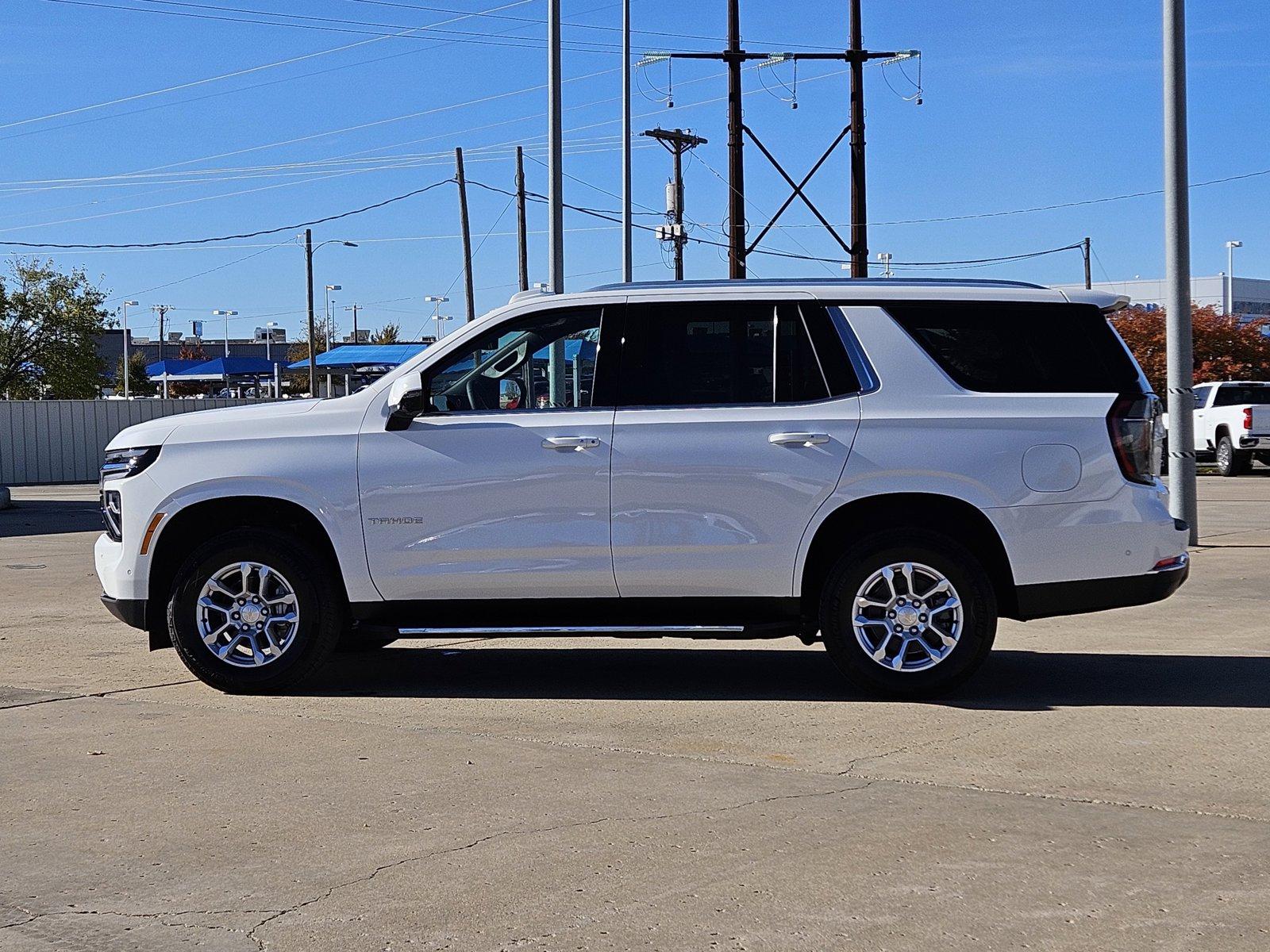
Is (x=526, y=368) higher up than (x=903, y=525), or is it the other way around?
(x=526, y=368)

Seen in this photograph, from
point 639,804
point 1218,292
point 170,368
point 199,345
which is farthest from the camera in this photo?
point 199,345

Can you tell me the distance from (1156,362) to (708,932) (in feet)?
146

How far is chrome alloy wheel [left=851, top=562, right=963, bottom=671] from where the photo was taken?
295 inches

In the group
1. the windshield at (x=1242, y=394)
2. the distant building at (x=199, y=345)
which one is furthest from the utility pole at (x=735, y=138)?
the distant building at (x=199, y=345)

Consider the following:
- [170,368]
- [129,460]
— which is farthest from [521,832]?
[170,368]

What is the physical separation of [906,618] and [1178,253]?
8.59 metres

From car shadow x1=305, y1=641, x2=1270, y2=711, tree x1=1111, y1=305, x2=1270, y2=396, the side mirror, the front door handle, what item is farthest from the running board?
tree x1=1111, y1=305, x2=1270, y2=396

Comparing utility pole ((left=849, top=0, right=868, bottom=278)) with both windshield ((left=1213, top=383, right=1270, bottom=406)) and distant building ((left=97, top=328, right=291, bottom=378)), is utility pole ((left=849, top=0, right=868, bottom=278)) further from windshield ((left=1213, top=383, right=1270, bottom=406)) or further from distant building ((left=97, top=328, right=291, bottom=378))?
distant building ((left=97, top=328, right=291, bottom=378))

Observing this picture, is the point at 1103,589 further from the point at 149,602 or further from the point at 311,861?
the point at 149,602

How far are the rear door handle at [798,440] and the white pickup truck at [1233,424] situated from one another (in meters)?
23.2

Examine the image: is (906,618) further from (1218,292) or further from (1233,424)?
(1218,292)

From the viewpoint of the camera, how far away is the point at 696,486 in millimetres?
7551

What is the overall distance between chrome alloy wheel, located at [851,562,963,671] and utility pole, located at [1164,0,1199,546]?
7722 millimetres

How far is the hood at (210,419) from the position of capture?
25.8ft
